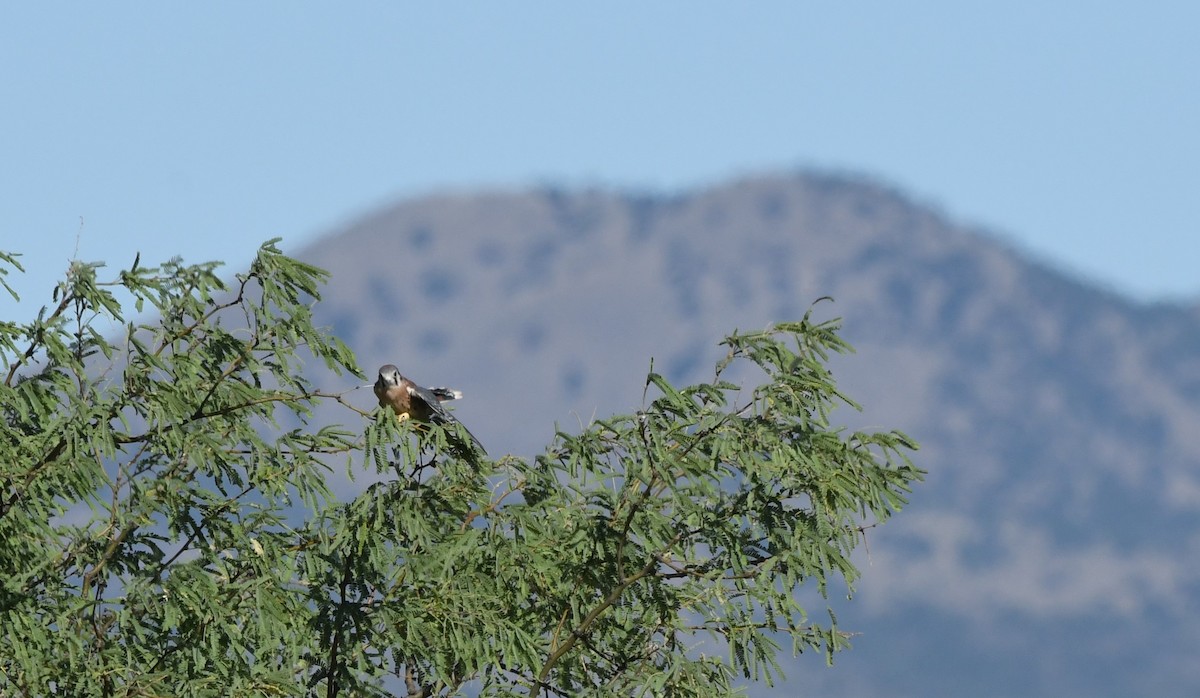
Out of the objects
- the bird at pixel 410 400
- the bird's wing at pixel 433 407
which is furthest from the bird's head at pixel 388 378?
the bird's wing at pixel 433 407

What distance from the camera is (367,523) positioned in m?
17.2

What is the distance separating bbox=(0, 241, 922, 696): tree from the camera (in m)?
16.7

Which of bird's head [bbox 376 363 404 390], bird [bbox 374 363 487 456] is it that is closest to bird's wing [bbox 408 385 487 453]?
bird [bbox 374 363 487 456]

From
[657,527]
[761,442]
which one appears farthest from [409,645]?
[761,442]

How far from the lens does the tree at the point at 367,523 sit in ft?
54.9

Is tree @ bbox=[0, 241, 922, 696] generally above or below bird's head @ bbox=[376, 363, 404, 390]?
below

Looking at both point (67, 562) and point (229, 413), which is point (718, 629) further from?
point (67, 562)

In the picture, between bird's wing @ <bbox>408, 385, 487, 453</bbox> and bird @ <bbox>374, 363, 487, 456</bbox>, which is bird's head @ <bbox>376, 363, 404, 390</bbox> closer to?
bird @ <bbox>374, 363, 487, 456</bbox>

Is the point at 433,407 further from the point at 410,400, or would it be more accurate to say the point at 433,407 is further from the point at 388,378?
the point at 388,378

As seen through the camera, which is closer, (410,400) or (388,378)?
(410,400)

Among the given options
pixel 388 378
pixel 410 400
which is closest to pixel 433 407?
pixel 410 400

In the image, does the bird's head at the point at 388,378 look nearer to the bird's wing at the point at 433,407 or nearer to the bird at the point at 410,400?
the bird at the point at 410,400

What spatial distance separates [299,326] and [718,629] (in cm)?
452

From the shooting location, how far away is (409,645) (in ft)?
56.4
